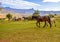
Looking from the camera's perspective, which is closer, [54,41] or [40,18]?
[54,41]

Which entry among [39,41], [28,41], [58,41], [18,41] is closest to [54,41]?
[58,41]

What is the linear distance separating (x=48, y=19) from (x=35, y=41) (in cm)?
1255

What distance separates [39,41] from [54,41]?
1.32 m

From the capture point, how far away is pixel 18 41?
1491cm

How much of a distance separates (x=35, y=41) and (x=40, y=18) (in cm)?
1263

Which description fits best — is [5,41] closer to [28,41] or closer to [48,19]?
[28,41]

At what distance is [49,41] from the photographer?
577 inches

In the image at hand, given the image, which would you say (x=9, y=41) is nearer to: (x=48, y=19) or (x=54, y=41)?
(x=54, y=41)

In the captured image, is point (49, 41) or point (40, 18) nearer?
point (49, 41)

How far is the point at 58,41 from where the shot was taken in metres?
14.7

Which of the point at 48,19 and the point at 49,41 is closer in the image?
the point at 49,41

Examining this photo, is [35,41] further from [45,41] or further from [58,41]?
[58,41]

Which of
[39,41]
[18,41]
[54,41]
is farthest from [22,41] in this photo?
[54,41]

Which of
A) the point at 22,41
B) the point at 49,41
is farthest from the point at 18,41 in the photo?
the point at 49,41
